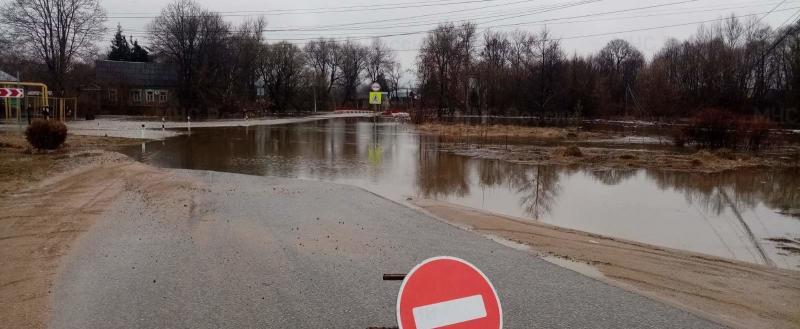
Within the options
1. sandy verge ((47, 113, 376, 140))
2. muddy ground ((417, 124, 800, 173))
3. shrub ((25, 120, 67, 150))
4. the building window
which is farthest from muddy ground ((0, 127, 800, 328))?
the building window

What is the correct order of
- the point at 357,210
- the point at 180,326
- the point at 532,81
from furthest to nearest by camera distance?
the point at 532,81 → the point at 357,210 → the point at 180,326

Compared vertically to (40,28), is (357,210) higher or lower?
lower

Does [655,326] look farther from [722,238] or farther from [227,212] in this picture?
[227,212]

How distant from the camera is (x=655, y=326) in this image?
504 cm

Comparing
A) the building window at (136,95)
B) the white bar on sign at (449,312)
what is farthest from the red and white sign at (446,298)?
the building window at (136,95)

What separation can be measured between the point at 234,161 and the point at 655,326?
16635mm

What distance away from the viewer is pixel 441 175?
17.4 metres

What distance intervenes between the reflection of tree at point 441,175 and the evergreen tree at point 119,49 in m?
88.7

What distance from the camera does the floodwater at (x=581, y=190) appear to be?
10.1 meters

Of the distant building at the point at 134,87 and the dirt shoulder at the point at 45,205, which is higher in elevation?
the distant building at the point at 134,87

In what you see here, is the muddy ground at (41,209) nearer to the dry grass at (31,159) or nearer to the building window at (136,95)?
the dry grass at (31,159)

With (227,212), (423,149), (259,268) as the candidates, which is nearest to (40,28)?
(423,149)

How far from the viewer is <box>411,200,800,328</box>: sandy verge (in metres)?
5.60

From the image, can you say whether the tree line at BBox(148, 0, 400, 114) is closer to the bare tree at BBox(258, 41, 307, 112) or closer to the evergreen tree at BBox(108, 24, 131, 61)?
the bare tree at BBox(258, 41, 307, 112)
